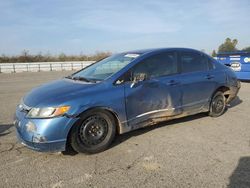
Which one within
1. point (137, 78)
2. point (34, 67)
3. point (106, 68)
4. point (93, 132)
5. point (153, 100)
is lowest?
point (93, 132)

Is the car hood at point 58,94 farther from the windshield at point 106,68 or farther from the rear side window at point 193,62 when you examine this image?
the rear side window at point 193,62

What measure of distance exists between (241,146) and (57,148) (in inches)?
115

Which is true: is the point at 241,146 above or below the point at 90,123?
below

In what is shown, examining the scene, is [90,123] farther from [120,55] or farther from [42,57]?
[42,57]

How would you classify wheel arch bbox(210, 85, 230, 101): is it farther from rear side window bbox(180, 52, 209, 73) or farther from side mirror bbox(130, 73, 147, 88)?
side mirror bbox(130, 73, 147, 88)

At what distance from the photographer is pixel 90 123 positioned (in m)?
4.22

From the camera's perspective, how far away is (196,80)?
18.4ft

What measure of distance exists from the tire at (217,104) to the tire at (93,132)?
8.96 ft

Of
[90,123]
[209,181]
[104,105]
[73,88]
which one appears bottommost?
[209,181]

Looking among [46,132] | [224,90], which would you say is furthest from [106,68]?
[224,90]

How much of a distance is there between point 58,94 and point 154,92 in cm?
169

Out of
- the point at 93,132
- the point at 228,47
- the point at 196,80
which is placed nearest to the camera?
the point at 93,132

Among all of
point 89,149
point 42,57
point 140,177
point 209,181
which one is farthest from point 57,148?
point 42,57

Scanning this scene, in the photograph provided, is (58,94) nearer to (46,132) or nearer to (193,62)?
(46,132)
